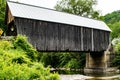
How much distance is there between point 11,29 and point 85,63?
1890 cm

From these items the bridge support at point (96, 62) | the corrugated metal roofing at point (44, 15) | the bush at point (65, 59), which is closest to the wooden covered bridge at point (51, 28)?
the corrugated metal roofing at point (44, 15)

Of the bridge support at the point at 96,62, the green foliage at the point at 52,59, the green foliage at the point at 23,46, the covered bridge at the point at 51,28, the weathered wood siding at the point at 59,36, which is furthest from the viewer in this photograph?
the green foliage at the point at 52,59

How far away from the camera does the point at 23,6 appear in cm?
2270

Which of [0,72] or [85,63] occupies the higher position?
[0,72]

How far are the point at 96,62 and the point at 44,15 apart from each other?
14398mm

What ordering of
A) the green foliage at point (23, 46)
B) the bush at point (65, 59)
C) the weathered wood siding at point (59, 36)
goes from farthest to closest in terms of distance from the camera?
the bush at point (65, 59)
the weathered wood siding at point (59, 36)
the green foliage at point (23, 46)

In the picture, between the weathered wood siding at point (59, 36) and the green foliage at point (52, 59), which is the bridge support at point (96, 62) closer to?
the weathered wood siding at point (59, 36)

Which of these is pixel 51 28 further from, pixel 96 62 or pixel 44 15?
pixel 96 62

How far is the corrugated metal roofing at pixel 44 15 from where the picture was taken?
2148 centimetres

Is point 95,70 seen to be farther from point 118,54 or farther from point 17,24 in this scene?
point 17,24

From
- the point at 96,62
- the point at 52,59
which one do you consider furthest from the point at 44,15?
the point at 52,59

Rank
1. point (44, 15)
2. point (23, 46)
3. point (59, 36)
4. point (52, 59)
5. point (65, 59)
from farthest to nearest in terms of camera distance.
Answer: point (52, 59) → point (65, 59) → point (59, 36) → point (44, 15) → point (23, 46)

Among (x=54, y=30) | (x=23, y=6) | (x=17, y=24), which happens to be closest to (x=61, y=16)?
(x=54, y=30)

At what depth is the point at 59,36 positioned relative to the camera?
81.3 feet
